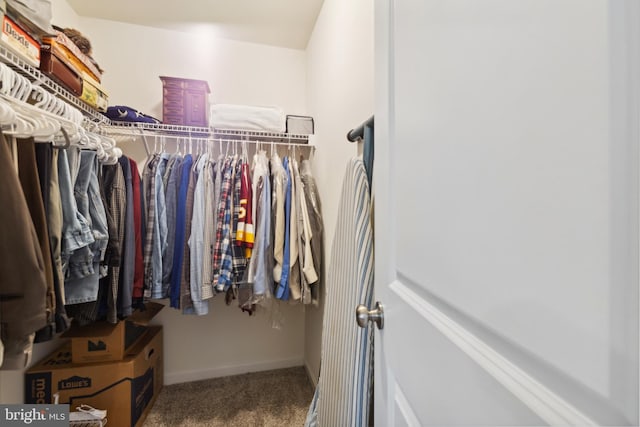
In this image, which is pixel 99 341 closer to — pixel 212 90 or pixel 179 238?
pixel 179 238

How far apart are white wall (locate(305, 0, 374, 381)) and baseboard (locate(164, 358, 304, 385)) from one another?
18cm

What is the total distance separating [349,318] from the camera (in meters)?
0.85

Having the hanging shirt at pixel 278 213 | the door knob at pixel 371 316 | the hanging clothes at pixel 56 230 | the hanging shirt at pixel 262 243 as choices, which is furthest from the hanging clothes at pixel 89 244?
the door knob at pixel 371 316

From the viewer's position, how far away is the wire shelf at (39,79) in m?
0.93

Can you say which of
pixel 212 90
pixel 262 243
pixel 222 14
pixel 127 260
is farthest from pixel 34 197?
pixel 222 14

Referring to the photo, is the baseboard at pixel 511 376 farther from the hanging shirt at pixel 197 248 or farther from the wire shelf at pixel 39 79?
the wire shelf at pixel 39 79

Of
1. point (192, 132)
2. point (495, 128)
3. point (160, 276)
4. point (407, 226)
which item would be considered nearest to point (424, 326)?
point (407, 226)

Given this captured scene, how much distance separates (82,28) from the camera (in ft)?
5.76

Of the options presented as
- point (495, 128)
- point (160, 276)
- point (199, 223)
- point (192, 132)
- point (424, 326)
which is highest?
point (192, 132)

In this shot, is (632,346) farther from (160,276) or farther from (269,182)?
(160,276)

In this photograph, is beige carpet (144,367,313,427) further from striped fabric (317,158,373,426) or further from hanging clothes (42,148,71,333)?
hanging clothes (42,148,71,333)

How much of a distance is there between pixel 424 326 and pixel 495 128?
32cm

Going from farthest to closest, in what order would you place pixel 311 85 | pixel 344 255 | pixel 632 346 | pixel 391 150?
pixel 311 85 < pixel 344 255 < pixel 391 150 < pixel 632 346

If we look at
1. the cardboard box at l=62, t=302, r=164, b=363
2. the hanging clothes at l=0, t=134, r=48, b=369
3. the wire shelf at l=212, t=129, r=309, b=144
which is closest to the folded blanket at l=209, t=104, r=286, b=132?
the wire shelf at l=212, t=129, r=309, b=144
